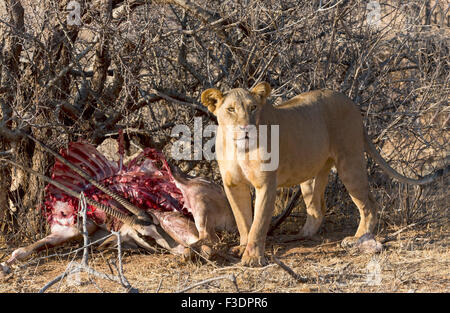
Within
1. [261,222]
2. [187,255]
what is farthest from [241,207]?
[187,255]

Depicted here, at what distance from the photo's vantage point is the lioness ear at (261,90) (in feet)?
15.0

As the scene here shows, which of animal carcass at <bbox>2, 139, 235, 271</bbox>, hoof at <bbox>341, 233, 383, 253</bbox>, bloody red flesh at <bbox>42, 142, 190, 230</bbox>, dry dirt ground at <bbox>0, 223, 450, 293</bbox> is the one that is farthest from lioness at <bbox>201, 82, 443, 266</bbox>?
bloody red flesh at <bbox>42, 142, 190, 230</bbox>

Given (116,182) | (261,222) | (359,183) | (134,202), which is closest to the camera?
(261,222)

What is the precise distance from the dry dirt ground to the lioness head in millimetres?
1001

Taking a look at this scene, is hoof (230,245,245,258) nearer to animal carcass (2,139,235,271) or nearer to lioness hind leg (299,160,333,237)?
animal carcass (2,139,235,271)

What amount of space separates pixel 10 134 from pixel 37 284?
1527 millimetres

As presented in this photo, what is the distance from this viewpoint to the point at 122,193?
18.2ft

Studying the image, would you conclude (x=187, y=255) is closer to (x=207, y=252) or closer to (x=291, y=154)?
(x=207, y=252)

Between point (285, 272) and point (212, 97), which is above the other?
point (212, 97)

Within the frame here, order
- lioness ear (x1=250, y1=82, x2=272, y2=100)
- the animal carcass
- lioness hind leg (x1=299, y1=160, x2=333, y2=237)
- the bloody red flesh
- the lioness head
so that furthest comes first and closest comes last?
lioness hind leg (x1=299, y1=160, x2=333, y2=237), the bloody red flesh, the animal carcass, lioness ear (x1=250, y1=82, x2=272, y2=100), the lioness head

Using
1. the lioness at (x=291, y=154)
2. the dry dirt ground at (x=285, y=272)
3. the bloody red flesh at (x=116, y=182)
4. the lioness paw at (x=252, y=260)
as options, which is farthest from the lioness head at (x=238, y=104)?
the bloody red flesh at (x=116, y=182)

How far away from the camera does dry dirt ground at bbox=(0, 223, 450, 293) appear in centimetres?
409

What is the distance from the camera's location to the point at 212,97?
4.61 meters

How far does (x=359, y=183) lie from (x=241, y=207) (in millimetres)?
1038
